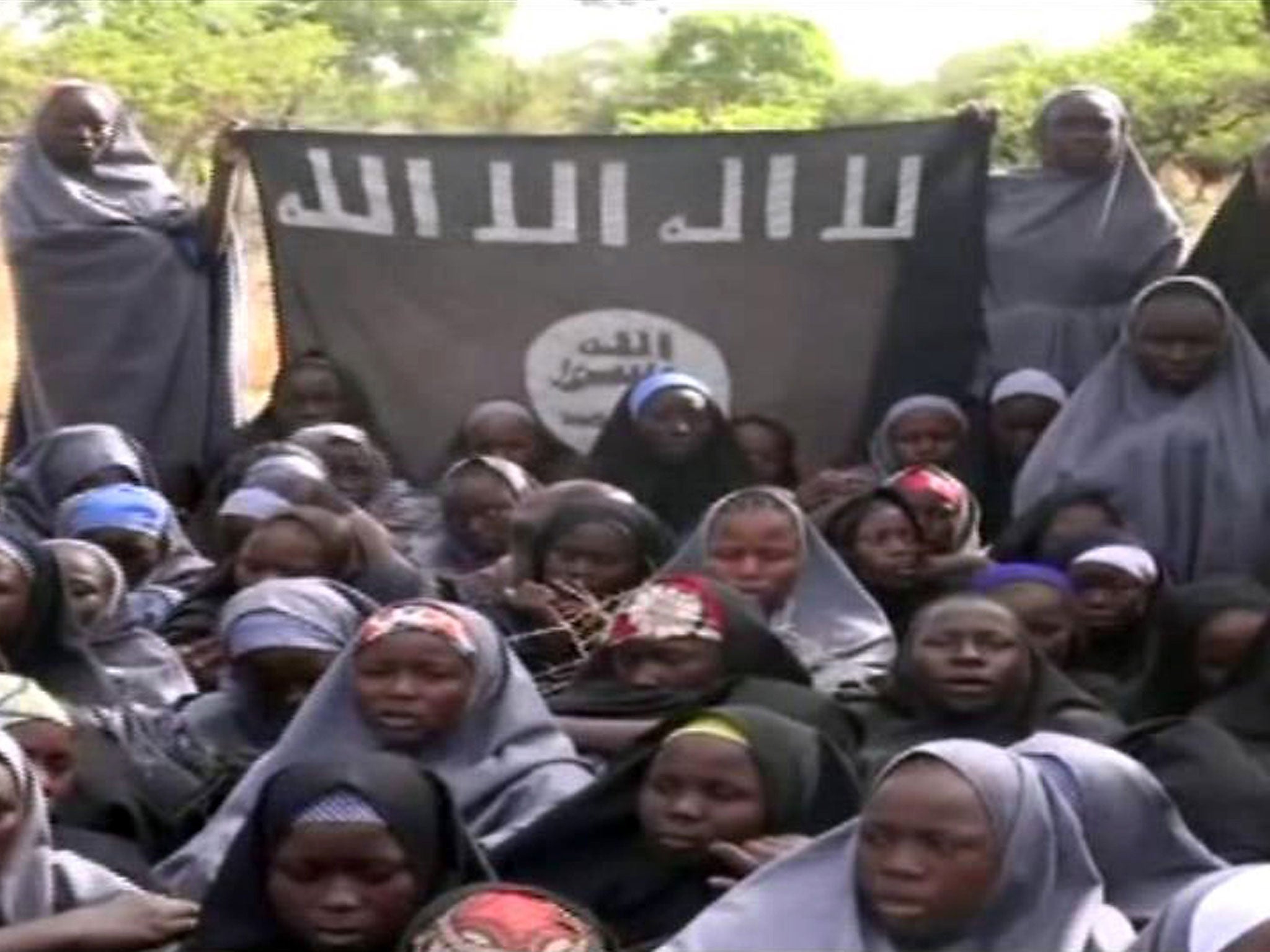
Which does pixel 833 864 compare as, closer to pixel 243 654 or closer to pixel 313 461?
pixel 243 654

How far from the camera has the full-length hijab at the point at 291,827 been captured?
3.82 metres

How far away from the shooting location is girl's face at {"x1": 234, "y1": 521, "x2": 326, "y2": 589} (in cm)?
574

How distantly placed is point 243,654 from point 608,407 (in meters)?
3.03

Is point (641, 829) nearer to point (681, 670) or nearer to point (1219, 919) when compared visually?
point (681, 670)

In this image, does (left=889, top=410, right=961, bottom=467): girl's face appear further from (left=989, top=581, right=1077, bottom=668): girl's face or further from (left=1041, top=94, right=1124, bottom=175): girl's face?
(left=989, top=581, right=1077, bottom=668): girl's face

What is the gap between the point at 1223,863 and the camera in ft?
13.4


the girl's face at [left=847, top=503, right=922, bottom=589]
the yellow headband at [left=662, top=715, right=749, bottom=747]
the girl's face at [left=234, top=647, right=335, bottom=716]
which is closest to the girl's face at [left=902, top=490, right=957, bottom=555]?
the girl's face at [left=847, top=503, right=922, bottom=589]

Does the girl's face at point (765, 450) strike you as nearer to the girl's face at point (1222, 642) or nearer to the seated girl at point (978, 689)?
the girl's face at point (1222, 642)

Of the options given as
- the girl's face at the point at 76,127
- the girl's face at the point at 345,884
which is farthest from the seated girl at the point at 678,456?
the girl's face at the point at 345,884

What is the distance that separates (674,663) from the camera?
502cm

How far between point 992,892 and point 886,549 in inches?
99.9

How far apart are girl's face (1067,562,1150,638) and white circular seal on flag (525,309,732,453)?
2.31m

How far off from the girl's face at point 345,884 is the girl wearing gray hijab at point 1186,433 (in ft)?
10.2

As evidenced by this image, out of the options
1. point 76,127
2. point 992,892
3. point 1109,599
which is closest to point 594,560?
point 1109,599
